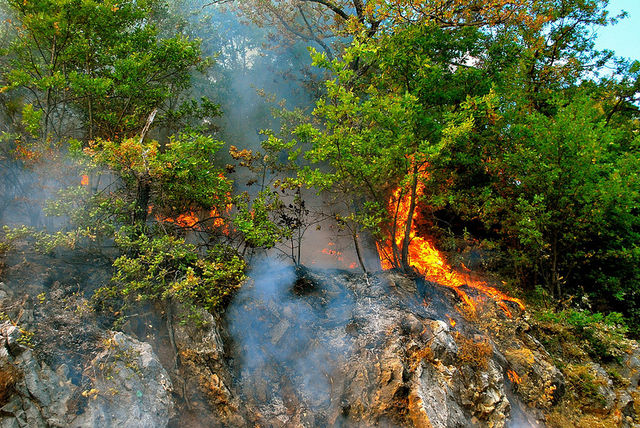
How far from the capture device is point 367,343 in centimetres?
847

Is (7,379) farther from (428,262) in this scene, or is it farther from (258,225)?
(428,262)

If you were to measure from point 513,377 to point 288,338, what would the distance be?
238 inches

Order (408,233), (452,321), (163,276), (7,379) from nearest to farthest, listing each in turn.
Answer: (7,379)
(163,276)
(452,321)
(408,233)

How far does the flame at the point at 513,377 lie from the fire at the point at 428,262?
206 centimetres

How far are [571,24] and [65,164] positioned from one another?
20.1 meters

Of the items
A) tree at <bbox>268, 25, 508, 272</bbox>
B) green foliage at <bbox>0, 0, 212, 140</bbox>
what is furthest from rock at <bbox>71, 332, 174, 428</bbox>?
tree at <bbox>268, 25, 508, 272</bbox>

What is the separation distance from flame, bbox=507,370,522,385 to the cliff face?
0.03 meters

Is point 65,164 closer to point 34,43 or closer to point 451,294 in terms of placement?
point 34,43

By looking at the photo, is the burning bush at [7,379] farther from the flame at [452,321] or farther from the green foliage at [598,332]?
the green foliage at [598,332]

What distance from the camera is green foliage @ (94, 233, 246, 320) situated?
6.51m

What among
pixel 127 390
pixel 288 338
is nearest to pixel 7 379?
pixel 127 390

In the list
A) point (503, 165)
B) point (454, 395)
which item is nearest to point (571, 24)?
point (503, 165)

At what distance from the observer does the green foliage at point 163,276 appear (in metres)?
6.51

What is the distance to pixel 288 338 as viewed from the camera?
8.98 m
